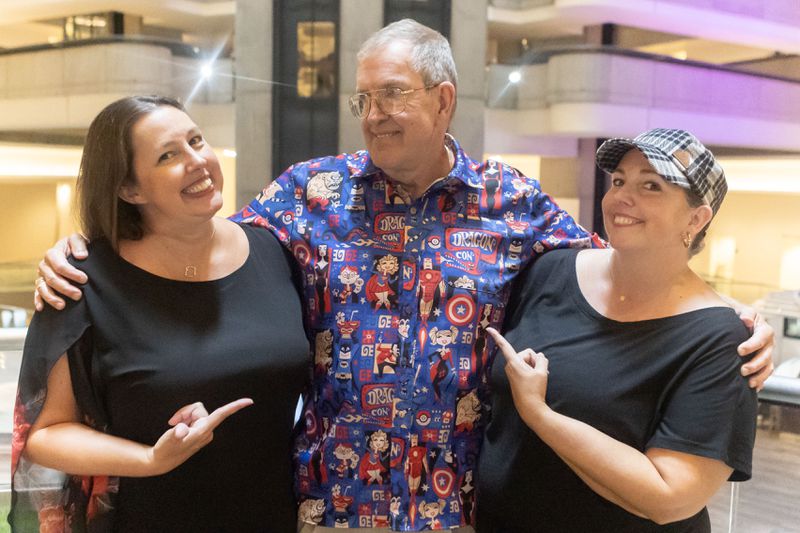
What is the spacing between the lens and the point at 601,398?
153 centimetres

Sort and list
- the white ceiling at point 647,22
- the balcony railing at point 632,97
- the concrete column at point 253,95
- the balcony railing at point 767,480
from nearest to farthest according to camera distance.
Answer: the balcony railing at point 767,480, the concrete column at point 253,95, the white ceiling at point 647,22, the balcony railing at point 632,97

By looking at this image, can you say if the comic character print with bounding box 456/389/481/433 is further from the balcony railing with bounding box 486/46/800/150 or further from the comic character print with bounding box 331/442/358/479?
the balcony railing with bounding box 486/46/800/150

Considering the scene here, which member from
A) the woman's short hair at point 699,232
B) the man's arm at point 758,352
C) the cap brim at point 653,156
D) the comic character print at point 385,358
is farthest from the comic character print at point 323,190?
the man's arm at point 758,352

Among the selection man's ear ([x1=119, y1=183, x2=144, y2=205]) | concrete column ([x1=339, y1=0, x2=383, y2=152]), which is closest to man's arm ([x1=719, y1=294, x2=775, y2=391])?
man's ear ([x1=119, y1=183, x2=144, y2=205])

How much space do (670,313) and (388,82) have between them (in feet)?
2.62

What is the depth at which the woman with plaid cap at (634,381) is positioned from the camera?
1.41 meters

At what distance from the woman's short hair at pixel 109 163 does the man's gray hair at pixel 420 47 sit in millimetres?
509

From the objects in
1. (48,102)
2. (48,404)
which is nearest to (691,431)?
(48,404)

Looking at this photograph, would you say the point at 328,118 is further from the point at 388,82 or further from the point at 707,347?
the point at 707,347

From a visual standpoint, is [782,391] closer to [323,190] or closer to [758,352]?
[758,352]

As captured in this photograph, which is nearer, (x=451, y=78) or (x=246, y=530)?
(x=246, y=530)

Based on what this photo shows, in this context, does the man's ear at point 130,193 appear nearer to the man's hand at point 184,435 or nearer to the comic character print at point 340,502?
the man's hand at point 184,435

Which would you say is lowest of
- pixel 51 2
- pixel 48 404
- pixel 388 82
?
pixel 48 404

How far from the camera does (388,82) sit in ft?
5.76
